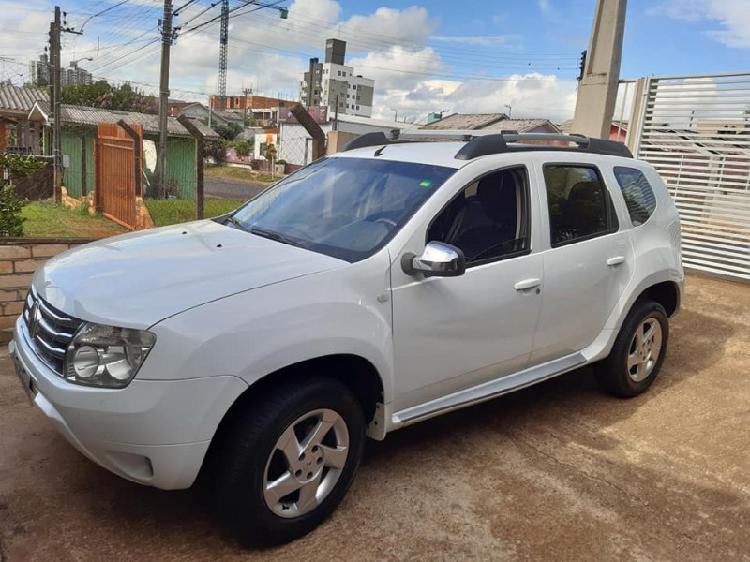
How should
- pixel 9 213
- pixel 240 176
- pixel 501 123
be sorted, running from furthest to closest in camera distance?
pixel 240 176, pixel 501 123, pixel 9 213

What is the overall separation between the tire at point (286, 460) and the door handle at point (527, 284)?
1180 millimetres

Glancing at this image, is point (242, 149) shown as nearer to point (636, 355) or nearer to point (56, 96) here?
point (56, 96)

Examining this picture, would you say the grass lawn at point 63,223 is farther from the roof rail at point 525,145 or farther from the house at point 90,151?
the roof rail at point 525,145

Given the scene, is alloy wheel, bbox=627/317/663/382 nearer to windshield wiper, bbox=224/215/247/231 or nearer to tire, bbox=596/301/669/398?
tire, bbox=596/301/669/398

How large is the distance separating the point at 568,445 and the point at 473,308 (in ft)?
4.18

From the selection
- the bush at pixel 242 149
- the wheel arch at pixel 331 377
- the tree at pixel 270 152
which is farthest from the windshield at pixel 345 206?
the bush at pixel 242 149

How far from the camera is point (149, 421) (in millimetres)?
2328

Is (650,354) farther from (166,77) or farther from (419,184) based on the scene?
(166,77)

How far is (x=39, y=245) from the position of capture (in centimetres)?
507

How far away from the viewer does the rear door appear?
12.2 feet

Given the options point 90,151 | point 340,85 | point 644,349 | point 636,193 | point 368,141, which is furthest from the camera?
point 340,85

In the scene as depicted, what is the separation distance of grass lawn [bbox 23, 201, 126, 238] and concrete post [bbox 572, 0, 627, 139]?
24.0 feet

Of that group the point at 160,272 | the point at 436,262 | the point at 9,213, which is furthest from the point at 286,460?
the point at 9,213

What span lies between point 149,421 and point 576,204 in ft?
9.42
